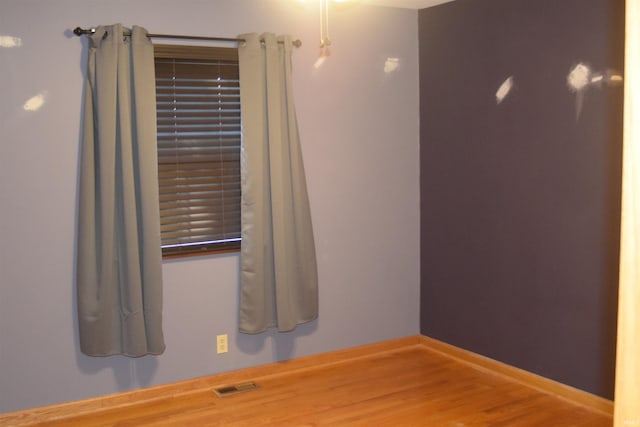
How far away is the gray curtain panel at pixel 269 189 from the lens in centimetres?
381

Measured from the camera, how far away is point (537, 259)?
373 centimetres

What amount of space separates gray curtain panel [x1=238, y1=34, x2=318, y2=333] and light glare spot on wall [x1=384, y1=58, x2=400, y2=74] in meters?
0.88

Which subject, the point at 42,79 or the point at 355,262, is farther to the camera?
the point at 355,262

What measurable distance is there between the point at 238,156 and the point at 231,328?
1.10 m

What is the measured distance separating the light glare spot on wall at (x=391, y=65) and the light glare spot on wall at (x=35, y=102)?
2.31 metres

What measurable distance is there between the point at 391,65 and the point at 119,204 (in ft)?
7.23

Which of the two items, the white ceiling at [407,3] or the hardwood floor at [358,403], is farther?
the white ceiling at [407,3]

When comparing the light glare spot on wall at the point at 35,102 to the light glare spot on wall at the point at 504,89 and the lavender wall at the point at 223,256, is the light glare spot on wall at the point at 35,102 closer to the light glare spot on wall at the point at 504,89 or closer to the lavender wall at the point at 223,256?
the lavender wall at the point at 223,256

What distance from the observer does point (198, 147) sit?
380 cm

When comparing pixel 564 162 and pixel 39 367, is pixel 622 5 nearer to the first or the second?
pixel 564 162

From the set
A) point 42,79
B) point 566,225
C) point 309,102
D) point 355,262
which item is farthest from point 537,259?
point 42,79

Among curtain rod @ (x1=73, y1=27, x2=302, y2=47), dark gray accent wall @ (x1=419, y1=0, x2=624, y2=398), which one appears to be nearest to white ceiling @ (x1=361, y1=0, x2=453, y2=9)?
dark gray accent wall @ (x1=419, y1=0, x2=624, y2=398)

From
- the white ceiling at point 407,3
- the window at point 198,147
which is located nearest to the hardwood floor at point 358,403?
the window at point 198,147

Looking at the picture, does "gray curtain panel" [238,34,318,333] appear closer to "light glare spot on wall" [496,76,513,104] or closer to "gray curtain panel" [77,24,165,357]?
"gray curtain panel" [77,24,165,357]
